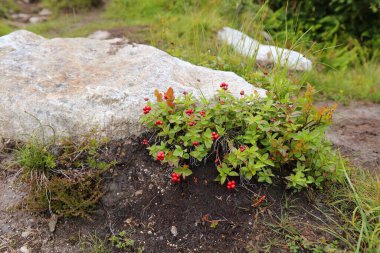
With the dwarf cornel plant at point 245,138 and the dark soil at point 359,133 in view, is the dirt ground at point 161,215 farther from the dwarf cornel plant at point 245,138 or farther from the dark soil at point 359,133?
the dark soil at point 359,133

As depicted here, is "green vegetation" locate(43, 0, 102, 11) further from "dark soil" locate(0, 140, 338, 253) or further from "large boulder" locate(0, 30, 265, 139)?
"dark soil" locate(0, 140, 338, 253)

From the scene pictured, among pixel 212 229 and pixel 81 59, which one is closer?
pixel 212 229

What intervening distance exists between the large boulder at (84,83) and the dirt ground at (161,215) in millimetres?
337

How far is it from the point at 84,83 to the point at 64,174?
0.92 meters

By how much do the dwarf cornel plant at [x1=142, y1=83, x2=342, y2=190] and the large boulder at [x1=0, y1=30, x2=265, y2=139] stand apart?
0.32 meters

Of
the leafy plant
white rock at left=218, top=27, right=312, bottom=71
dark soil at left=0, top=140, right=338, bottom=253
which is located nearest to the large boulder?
dark soil at left=0, top=140, right=338, bottom=253

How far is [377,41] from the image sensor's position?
272 inches

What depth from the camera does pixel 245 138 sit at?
9.19 ft

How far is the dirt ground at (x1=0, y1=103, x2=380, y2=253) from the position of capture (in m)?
2.60

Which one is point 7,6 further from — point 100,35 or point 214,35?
point 214,35

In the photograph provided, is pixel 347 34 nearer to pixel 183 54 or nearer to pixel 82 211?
pixel 183 54

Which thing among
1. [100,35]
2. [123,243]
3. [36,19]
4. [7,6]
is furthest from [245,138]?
[7,6]

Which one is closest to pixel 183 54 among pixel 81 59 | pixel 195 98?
pixel 81 59

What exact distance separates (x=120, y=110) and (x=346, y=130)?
2.64 metres
